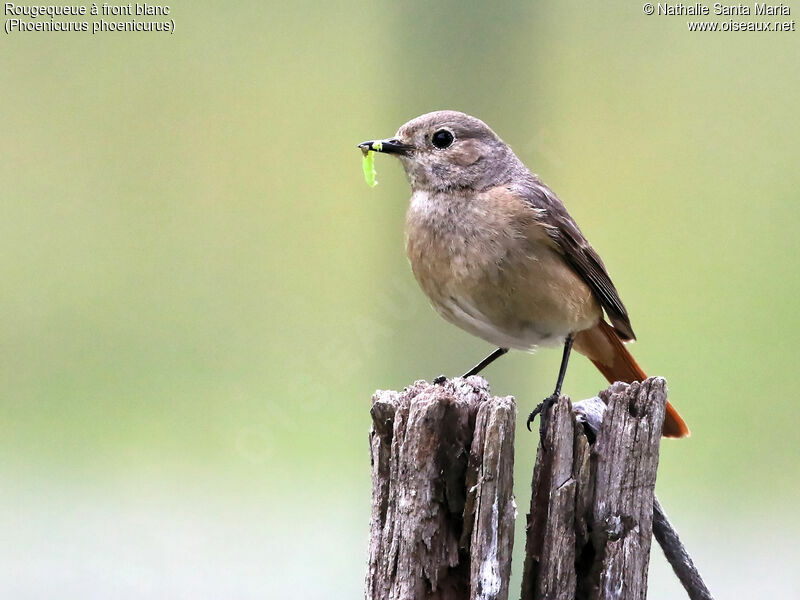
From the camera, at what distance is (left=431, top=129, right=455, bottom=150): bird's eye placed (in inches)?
150

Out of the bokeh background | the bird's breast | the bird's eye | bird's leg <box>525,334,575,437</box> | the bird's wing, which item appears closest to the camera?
bird's leg <box>525,334,575,437</box>

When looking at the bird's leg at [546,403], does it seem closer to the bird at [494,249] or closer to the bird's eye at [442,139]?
the bird at [494,249]

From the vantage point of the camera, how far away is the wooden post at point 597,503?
2.47 metres

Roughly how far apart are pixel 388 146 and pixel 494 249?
582 millimetres

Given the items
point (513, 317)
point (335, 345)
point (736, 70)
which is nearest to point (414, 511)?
point (513, 317)

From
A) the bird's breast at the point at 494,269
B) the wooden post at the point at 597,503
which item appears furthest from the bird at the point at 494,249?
the wooden post at the point at 597,503

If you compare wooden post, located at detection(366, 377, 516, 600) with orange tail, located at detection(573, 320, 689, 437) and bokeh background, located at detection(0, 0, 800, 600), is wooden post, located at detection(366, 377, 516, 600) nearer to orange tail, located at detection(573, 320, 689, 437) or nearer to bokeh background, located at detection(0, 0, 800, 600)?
orange tail, located at detection(573, 320, 689, 437)

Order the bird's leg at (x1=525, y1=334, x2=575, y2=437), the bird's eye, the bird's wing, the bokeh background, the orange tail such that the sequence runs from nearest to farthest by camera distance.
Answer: the bird's leg at (x1=525, y1=334, x2=575, y2=437) < the bird's wing < the bird's eye < the orange tail < the bokeh background

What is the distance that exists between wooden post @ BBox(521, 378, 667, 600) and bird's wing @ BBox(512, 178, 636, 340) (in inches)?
46.9

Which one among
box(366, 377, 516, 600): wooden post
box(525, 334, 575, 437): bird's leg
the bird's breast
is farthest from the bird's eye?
box(366, 377, 516, 600): wooden post

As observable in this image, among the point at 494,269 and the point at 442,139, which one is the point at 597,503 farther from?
the point at 442,139

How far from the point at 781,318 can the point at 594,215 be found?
4.37 feet

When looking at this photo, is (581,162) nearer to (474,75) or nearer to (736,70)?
(474,75)

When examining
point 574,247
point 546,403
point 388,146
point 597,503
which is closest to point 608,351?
point 574,247
